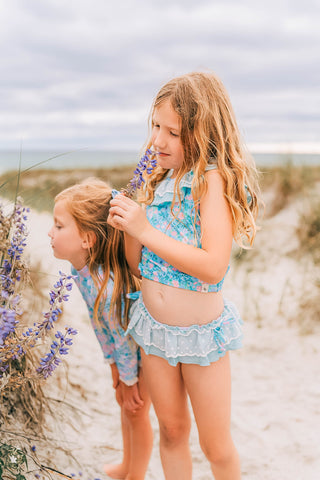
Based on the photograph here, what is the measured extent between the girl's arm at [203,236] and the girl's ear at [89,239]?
0.37 meters

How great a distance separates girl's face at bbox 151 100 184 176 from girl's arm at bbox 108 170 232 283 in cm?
17

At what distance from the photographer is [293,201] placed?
7590 millimetres

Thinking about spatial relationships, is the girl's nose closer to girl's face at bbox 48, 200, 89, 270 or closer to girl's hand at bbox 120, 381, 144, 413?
girl's face at bbox 48, 200, 89, 270

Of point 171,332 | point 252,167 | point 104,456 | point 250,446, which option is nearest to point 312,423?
point 250,446

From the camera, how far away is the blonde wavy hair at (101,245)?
7.14ft

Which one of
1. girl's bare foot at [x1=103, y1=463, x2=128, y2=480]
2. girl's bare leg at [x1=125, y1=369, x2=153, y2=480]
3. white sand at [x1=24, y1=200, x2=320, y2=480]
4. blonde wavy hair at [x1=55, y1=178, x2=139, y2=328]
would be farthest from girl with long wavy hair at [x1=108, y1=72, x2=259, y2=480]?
white sand at [x1=24, y1=200, x2=320, y2=480]

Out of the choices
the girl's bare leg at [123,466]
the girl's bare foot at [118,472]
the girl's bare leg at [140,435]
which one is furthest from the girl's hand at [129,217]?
the girl's bare foot at [118,472]

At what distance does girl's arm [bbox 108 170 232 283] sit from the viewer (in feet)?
5.91

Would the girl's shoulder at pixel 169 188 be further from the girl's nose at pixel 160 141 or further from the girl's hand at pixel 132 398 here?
the girl's hand at pixel 132 398

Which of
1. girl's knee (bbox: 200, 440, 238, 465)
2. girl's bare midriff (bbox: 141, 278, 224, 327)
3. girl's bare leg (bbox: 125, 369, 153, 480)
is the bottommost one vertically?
girl's bare leg (bbox: 125, 369, 153, 480)

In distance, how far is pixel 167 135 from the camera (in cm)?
189

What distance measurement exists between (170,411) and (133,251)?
677 mm

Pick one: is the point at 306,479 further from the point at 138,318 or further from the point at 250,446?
the point at 138,318

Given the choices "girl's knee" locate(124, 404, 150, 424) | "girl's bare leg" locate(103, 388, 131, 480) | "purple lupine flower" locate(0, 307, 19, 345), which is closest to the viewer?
"purple lupine flower" locate(0, 307, 19, 345)
